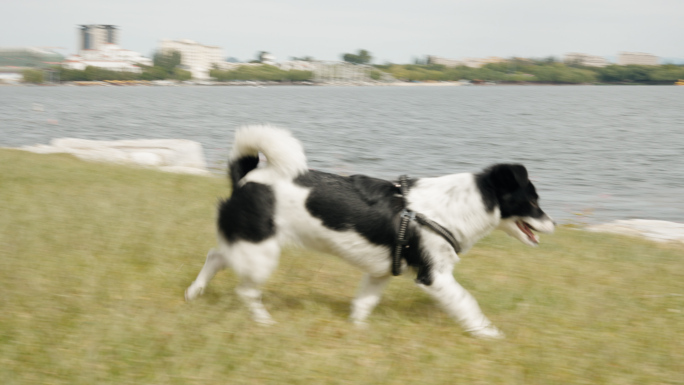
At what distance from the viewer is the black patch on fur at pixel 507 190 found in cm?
491

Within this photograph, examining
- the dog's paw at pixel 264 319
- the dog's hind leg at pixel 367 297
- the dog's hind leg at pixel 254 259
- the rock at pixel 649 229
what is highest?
the dog's hind leg at pixel 254 259

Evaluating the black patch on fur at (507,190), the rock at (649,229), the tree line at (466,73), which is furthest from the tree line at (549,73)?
the black patch on fur at (507,190)

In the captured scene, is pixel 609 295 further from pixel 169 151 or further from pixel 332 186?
pixel 169 151

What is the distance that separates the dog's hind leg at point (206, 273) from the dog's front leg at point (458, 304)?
1660 millimetres

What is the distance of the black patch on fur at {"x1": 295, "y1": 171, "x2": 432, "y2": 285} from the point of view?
15.3 feet

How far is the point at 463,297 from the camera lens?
4867mm

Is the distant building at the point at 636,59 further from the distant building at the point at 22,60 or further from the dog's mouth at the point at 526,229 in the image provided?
the dog's mouth at the point at 526,229

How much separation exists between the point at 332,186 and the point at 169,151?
14035mm

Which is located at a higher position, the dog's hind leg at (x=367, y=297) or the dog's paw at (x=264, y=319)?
the dog's hind leg at (x=367, y=297)

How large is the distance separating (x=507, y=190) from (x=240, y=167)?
210cm

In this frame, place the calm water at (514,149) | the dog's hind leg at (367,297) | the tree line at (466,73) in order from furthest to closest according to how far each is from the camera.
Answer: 1. the tree line at (466,73)
2. the calm water at (514,149)
3. the dog's hind leg at (367,297)

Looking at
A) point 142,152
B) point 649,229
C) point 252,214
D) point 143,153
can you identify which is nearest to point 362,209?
point 252,214

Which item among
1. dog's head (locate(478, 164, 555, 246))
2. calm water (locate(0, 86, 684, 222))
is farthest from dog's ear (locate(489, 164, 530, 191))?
calm water (locate(0, 86, 684, 222))

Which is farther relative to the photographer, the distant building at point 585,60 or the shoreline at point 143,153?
the distant building at point 585,60
